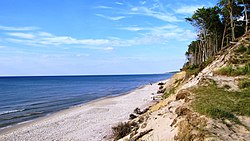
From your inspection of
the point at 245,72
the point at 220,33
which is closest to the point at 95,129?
the point at 245,72

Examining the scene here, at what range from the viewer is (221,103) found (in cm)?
1011

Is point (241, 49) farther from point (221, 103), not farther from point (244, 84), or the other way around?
point (221, 103)

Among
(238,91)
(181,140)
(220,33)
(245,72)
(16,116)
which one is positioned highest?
(220,33)

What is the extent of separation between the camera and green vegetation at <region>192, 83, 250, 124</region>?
866 cm

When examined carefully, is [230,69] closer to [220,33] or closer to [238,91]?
[238,91]

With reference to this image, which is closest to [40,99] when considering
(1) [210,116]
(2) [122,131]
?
(2) [122,131]

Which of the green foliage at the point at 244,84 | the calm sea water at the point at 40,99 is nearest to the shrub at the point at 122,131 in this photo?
the green foliage at the point at 244,84

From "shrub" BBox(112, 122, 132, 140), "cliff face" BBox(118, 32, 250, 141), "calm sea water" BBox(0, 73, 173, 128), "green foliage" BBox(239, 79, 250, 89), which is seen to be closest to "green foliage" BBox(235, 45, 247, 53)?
"cliff face" BBox(118, 32, 250, 141)

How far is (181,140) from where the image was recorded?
7961mm

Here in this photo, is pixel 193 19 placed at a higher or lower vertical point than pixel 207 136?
higher

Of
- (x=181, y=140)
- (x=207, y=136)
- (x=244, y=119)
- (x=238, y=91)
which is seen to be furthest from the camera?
(x=238, y=91)

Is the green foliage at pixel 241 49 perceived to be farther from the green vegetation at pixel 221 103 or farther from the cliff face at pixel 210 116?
the green vegetation at pixel 221 103

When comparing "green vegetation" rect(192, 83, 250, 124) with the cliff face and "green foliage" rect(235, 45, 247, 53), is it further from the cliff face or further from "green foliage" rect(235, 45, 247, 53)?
"green foliage" rect(235, 45, 247, 53)

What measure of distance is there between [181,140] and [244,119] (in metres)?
2.68
